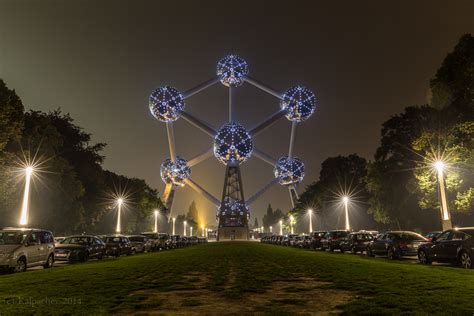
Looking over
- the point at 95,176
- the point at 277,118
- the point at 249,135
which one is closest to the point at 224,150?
the point at 249,135

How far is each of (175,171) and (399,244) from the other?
110683 millimetres

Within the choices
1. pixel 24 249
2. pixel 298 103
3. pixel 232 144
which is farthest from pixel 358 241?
pixel 298 103

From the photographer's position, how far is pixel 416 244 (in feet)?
84.3

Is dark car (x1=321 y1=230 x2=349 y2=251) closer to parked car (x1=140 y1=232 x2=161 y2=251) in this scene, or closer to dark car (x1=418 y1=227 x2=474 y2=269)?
dark car (x1=418 y1=227 x2=474 y2=269)

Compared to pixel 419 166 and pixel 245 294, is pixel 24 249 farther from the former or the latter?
pixel 419 166

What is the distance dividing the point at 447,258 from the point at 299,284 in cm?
1003

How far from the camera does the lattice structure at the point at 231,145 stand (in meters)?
124

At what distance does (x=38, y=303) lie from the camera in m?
10.2

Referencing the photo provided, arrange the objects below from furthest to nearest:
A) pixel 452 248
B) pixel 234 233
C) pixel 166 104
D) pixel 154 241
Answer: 1. pixel 234 233
2. pixel 166 104
3. pixel 154 241
4. pixel 452 248

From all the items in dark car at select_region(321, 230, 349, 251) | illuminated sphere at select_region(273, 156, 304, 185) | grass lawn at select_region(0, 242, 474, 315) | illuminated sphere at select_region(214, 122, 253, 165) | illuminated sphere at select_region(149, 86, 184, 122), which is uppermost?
illuminated sphere at select_region(149, 86, 184, 122)

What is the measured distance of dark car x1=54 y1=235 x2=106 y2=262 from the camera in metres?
26.2

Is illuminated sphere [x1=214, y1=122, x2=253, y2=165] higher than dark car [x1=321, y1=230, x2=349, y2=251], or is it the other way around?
illuminated sphere [x1=214, y1=122, x2=253, y2=165]

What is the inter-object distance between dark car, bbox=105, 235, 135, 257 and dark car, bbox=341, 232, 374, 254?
56.5 feet

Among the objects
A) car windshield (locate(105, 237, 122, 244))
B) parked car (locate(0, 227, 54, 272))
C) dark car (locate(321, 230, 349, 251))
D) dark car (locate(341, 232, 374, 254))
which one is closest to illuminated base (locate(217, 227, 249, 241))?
dark car (locate(321, 230, 349, 251))
